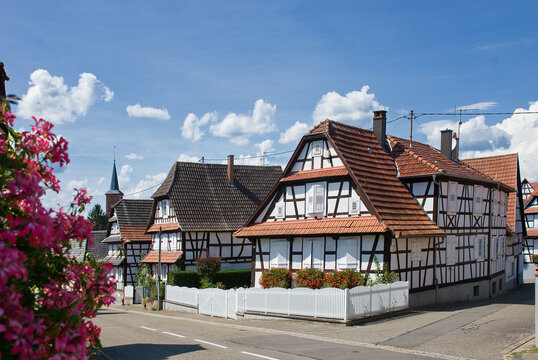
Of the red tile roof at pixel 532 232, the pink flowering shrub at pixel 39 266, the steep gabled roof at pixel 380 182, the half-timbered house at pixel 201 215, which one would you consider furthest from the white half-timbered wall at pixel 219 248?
the pink flowering shrub at pixel 39 266

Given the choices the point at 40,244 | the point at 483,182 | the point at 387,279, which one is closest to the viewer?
the point at 40,244

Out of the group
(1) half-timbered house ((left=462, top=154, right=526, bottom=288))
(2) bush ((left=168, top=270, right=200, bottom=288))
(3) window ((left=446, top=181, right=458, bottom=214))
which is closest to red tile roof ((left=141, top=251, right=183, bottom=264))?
(2) bush ((left=168, top=270, right=200, bottom=288))

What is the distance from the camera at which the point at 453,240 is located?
29.3m

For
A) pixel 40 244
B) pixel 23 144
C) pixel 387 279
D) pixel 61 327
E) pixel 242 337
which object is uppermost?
pixel 23 144

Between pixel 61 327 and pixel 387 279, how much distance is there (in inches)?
827

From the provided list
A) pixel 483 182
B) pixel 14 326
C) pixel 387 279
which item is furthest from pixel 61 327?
pixel 483 182

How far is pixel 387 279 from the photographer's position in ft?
78.3

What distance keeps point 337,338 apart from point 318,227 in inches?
354

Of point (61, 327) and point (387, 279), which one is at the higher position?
point (61, 327)

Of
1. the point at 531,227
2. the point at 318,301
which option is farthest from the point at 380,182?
the point at 531,227

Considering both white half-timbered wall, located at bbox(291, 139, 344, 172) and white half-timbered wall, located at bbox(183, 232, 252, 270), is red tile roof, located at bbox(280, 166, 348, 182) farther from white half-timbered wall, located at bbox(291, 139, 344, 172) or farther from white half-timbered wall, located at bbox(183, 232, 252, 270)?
white half-timbered wall, located at bbox(183, 232, 252, 270)

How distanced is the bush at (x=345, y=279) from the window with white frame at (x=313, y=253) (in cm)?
237

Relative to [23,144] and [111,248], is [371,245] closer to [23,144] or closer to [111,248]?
[23,144]

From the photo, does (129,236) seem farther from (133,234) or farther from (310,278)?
(310,278)
